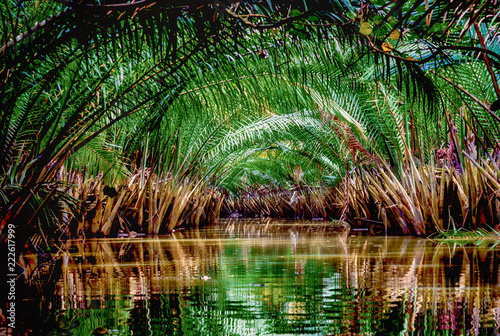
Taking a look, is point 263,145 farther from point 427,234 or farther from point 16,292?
point 16,292

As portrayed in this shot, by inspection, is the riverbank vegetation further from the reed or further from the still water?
the still water

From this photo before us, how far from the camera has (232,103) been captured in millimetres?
5633

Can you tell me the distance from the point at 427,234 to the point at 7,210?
4.79m

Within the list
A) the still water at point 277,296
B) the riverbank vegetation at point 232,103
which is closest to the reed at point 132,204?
the riverbank vegetation at point 232,103

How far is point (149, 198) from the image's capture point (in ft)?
27.4

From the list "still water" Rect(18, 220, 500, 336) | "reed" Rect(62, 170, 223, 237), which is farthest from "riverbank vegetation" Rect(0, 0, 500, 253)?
"still water" Rect(18, 220, 500, 336)

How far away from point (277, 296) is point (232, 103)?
3374 mm

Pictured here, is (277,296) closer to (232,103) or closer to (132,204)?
(232,103)

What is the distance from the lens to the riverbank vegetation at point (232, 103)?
3.46 m

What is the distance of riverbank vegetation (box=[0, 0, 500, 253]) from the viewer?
346 cm

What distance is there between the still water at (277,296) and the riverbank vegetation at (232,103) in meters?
1.03

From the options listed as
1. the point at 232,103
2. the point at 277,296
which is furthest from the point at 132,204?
the point at 277,296

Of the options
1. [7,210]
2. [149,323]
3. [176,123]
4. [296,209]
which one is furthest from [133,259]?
[296,209]

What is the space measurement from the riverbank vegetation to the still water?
1034mm
